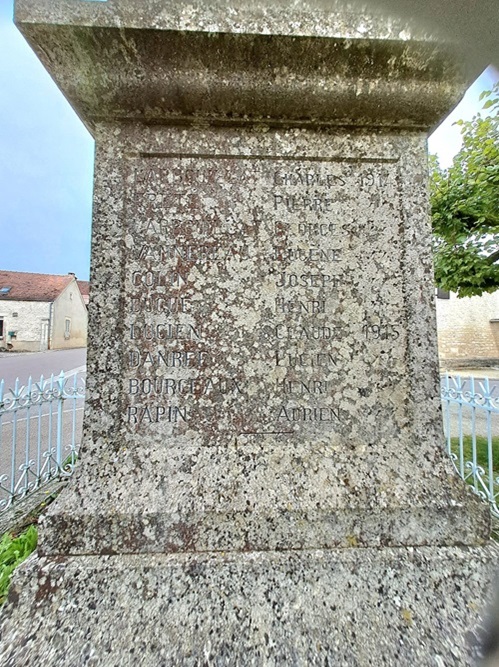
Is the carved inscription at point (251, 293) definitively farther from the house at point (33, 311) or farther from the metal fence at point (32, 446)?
the house at point (33, 311)

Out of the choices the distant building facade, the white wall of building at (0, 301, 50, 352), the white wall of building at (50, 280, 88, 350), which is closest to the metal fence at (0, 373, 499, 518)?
the distant building facade

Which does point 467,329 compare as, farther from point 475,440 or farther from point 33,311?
point 33,311

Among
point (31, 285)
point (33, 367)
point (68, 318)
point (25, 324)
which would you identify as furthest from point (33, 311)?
point (33, 367)

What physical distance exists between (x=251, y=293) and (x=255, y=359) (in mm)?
277

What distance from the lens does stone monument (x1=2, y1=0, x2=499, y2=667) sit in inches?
40.1

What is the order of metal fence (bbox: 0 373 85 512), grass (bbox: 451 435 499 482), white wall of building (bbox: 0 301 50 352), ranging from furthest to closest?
white wall of building (bbox: 0 301 50 352) → grass (bbox: 451 435 499 482) → metal fence (bbox: 0 373 85 512)

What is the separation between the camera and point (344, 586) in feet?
3.48

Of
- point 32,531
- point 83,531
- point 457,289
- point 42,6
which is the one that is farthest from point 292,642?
point 457,289

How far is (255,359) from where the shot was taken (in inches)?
52.1

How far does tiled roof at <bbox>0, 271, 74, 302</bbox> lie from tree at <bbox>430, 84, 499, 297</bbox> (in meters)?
34.3

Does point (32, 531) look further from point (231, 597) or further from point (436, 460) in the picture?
point (436, 460)

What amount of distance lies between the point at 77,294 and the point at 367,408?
133ft

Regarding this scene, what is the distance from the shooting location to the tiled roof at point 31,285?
30.6 metres

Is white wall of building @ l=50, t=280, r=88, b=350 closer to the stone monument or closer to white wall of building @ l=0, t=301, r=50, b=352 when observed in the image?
white wall of building @ l=0, t=301, r=50, b=352
